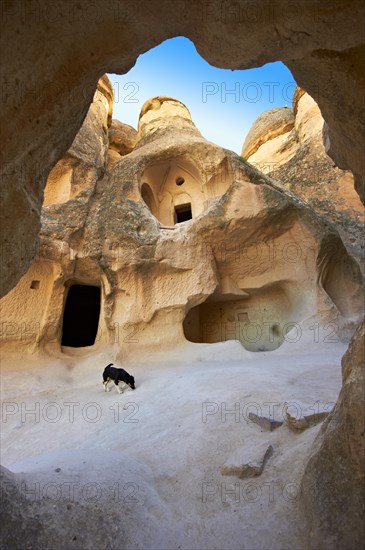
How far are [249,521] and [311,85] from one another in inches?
118

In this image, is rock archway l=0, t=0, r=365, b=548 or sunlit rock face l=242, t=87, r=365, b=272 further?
sunlit rock face l=242, t=87, r=365, b=272

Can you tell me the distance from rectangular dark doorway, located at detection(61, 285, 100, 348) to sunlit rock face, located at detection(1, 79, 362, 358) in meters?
3.03

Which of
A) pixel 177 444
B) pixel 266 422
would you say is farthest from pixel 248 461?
pixel 177 444

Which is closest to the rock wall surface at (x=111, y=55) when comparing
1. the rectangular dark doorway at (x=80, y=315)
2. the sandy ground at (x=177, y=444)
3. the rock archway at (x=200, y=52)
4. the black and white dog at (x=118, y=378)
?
the rock archway at (x=200, y=52)

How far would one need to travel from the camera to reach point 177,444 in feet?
11.4

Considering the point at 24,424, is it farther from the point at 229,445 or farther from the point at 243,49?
the point at 243,49

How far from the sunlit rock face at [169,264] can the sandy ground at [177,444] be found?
61.9 inches

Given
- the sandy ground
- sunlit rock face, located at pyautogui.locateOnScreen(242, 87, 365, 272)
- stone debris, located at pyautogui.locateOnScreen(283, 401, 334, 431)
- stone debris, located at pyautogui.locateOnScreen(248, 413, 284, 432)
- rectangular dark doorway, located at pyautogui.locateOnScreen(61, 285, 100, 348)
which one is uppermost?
sunlit rock face, located at pyautogui.locateOnScreen(242, 87, 365, 272)

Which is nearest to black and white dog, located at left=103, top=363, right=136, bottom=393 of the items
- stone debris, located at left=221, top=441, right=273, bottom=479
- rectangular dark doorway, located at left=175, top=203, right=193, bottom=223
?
stone debris, located at left=221, top=441, right=273, bottom=479

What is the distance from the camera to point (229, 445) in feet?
10.7

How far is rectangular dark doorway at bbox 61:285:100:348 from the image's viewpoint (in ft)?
41.4

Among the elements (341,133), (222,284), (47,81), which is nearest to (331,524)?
(341,133)

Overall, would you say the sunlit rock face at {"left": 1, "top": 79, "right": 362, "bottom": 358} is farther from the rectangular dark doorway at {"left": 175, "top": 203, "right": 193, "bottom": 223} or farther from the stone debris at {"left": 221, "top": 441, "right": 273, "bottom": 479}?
the stone debris at {"left": 221, "top": 441, "right": 273, "bottom": 479}

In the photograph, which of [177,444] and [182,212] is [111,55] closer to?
[177,444]
